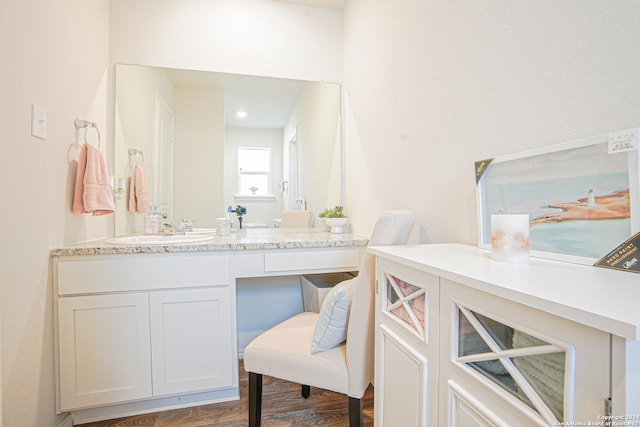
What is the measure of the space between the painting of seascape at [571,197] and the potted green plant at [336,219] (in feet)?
4.12

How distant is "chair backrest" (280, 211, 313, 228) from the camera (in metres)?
2.31

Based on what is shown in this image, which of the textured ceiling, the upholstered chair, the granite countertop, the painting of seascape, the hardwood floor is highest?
the textured ceiling

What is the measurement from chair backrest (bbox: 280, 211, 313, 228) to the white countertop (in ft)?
4.66

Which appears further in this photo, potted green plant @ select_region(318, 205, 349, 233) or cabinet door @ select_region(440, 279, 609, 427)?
potted green plant @ select_region(318, 205, 349, 233)

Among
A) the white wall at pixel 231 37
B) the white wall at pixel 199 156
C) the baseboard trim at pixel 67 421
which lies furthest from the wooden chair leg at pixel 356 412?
the white wall at pixel 231 37

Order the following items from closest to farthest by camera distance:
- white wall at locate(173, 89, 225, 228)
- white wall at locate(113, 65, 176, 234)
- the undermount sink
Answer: the undermount sink, white wall at locate(113, 65, 176, 234), white wall at locate(173, 89, 225, 228)

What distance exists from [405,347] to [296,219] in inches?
59.7

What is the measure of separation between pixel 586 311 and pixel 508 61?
84 centimetres

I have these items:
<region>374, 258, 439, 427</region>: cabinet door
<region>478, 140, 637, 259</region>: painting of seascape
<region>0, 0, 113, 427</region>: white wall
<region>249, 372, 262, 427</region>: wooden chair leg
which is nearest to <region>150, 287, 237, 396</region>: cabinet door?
<region>249, 372, 262, 427</region>: wooden chair leg

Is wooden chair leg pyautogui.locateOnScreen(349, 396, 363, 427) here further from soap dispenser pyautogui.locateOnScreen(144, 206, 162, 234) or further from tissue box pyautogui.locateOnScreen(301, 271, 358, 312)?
soap dispenser pyautogui.locateOnScreen(144, 206, 162, 234)

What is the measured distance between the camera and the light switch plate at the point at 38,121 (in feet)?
4.14

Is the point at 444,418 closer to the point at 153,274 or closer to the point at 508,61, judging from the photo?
the point at 508,61

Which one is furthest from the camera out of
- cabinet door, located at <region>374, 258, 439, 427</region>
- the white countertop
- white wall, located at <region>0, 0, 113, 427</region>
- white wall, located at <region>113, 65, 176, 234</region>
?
white wall, located at <region>113, 65, 176, 234</region>

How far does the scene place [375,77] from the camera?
186 centimetres
